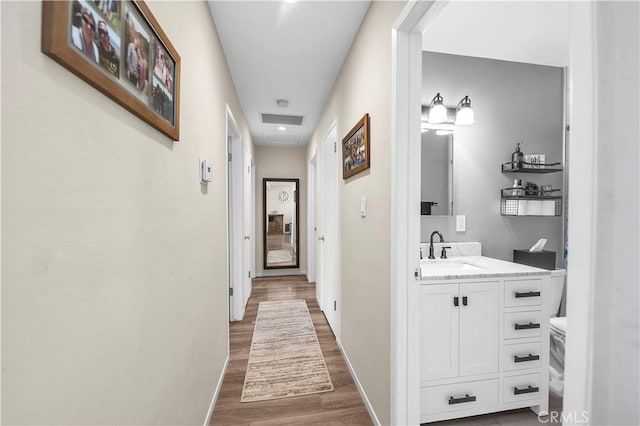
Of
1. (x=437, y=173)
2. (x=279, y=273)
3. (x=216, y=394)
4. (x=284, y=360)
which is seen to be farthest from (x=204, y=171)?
(x=279, y=273)

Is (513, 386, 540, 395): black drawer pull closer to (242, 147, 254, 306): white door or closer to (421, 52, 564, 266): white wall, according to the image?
(421, 52, 564, 266): white wall

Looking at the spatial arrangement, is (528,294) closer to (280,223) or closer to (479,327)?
(479,327)

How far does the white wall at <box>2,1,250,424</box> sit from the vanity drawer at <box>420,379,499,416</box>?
51.2 inches

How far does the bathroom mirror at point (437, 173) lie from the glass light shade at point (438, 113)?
5.3 inches

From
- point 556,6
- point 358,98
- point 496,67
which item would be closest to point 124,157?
point 358,98

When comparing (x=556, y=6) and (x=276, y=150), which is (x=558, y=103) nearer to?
(x=556, y=6)

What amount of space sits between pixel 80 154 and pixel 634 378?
1.13 m

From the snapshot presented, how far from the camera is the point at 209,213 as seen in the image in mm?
1637

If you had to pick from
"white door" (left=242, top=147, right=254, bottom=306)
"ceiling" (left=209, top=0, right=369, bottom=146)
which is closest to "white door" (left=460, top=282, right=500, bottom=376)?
"ceiling" (left=209, top=0, right=369, bottom=146)

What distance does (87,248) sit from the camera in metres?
0.57

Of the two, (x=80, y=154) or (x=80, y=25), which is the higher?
(x=80, y=25)

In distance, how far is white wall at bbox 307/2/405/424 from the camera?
1.40 metres

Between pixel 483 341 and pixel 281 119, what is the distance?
10.5 ft

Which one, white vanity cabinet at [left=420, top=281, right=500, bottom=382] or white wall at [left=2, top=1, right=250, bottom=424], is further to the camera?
white vanity cabinet at [left=420, top=281, right=500, bottom=382]
